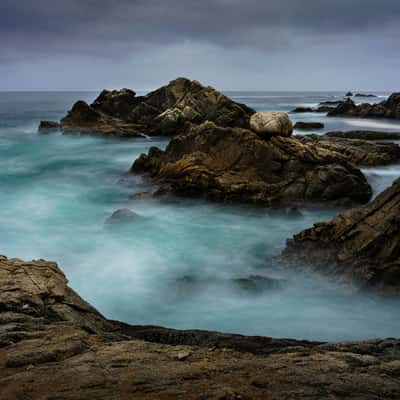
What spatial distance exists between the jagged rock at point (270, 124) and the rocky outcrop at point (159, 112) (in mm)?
21500

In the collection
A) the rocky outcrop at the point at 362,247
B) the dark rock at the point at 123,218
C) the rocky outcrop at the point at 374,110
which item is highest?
the rocky outcrop at the point at 374,110

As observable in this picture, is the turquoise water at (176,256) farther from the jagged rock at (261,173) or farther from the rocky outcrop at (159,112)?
the rocky outcrop at (159,112)

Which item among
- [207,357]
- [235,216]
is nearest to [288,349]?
[207,357]

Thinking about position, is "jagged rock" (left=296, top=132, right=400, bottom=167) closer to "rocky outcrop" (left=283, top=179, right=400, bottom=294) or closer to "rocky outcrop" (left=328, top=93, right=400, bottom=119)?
"rocky outcrop" (left=283, top=179, right=400, bottom=294)

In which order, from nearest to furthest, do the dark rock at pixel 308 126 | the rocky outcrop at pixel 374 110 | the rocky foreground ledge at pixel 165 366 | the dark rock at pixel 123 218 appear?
the rocky foreground ledge at pixel 165 366 < the dark rock at pixel 123 218 < the dark rock at pixel 308 126 < the rocky outcrop at pixel 374 110

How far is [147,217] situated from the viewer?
17.1m

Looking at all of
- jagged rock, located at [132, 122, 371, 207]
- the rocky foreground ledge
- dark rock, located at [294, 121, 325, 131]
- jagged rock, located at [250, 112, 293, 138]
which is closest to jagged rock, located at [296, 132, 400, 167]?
jagged rock, located at [250, 112, 293, 138]

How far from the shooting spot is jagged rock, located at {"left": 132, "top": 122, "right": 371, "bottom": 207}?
58.3ft

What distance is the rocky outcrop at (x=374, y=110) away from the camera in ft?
193

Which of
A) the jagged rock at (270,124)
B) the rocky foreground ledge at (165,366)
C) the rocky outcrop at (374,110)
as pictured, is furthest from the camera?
the rocky outcrop at (374,110)

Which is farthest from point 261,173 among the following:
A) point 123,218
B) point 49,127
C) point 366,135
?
point 49,127

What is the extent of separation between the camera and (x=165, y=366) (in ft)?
14.8

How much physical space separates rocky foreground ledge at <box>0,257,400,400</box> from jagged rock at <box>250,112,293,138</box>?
14.6m

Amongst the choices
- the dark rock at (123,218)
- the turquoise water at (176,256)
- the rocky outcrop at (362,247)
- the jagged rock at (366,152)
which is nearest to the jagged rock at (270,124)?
the jagged rock at (366,152)
